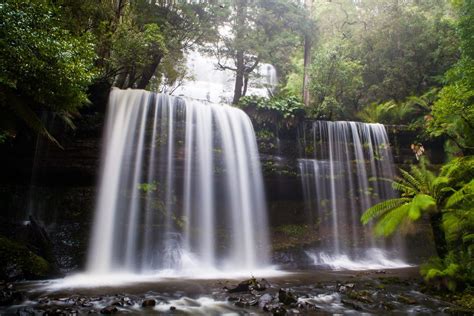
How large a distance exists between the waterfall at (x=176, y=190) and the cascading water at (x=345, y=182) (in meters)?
2.61

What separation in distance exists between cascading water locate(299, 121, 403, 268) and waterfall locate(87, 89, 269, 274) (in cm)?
261

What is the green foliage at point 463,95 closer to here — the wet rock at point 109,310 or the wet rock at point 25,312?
the wet rock at point 109,310

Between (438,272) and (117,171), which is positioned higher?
(117,171)

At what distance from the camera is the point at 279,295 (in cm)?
632

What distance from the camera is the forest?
7.04 meters

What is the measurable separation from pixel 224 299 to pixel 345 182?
952 centimetres

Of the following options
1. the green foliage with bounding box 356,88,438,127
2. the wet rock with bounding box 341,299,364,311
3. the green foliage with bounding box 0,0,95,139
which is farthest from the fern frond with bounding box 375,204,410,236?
the green foliage with bounding box 356,88,438,127

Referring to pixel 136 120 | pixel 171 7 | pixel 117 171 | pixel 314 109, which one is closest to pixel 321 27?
pixel 314 109

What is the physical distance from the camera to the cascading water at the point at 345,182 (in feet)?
44.5

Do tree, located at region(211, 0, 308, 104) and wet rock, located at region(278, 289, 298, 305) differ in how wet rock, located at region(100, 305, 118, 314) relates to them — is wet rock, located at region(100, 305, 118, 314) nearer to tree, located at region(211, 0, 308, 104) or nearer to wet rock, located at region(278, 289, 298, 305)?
wet rock, located at region(278, 289, 298, 305)

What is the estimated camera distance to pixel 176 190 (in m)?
12.0

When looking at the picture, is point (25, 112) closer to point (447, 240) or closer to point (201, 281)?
point (201, 281)

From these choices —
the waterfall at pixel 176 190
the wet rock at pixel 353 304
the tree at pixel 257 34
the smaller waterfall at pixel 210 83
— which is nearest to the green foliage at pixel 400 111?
the tree at pixel 257 34

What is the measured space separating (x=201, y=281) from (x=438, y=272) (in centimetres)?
537
